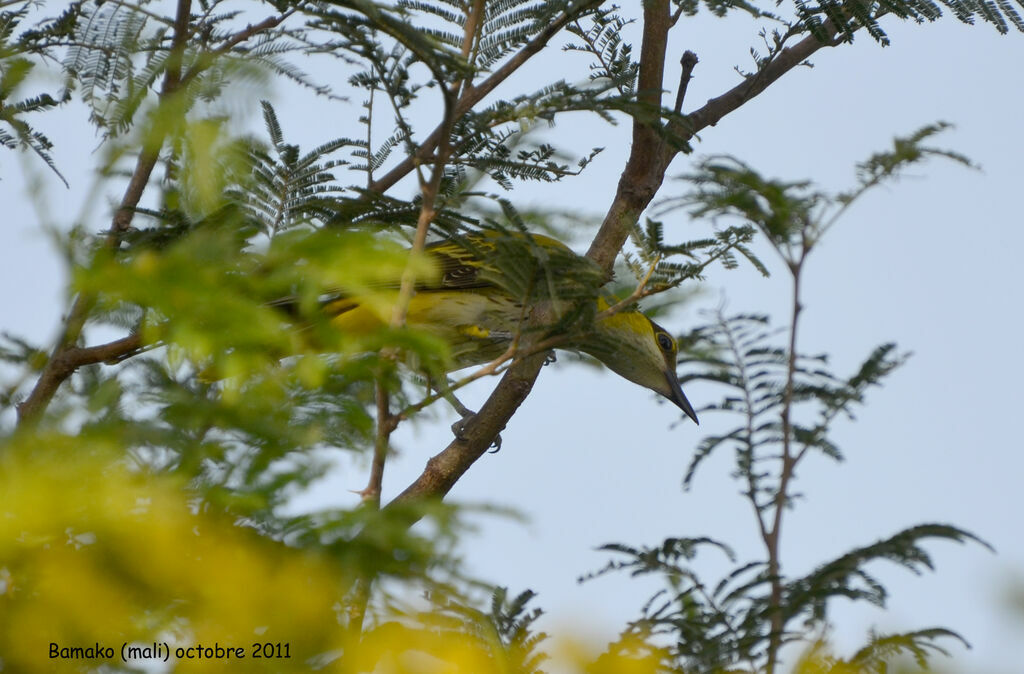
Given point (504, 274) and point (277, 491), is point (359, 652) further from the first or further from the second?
point (504, 274)

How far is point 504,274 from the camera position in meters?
2.68

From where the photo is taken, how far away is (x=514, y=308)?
5.26m

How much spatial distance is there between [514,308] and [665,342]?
3.73ft

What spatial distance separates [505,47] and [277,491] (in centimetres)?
173

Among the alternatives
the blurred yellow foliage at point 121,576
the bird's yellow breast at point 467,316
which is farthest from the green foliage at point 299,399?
the bird's yellow breast at point 467,316

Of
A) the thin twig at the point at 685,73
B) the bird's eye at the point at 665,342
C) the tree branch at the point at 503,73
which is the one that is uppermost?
the bird's eye at the point at 665,342

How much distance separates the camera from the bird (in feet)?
8.46

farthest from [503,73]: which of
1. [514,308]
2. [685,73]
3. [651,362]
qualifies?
[651,362]

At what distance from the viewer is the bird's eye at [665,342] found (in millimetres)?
5984

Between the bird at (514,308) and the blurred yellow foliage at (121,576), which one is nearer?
the blurred yellow foliage at (121,576)

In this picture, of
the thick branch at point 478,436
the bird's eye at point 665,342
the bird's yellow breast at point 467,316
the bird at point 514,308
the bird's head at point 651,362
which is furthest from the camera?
the bird's eye at point 665,342

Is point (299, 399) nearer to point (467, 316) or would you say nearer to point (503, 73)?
point (503, 73)

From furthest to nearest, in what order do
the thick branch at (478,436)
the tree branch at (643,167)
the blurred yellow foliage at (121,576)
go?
the tree branch at (643,167) → the thick branch at (478,436) → the blurred yellow foliage at (121,576)

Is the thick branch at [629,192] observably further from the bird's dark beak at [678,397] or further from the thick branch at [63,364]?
the bird's dark beak at [678,397]
